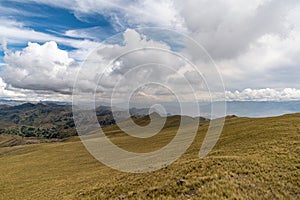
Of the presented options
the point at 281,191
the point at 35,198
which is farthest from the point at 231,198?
the point at 35,198

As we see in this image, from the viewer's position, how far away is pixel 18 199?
35.9m

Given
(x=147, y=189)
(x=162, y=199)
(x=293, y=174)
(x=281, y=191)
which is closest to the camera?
(x=281, y=191)

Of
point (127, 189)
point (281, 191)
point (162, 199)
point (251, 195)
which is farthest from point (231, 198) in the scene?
point (127, 189)

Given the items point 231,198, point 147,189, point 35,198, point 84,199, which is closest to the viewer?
point 231,198

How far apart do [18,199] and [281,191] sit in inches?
1512

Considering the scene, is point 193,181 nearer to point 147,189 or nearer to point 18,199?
point 147,189

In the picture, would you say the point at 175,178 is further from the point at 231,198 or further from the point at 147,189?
the point at 231,198

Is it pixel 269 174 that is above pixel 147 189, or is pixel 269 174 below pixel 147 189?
above

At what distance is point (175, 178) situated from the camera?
2102cm

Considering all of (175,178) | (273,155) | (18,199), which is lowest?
(18,199)

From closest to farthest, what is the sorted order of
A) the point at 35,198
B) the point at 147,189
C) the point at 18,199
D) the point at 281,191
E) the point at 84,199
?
the point at 281,191, the point at 147,189, the point at 84,199, the point at 35,198, the point at 18,199

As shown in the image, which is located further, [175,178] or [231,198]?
[175,178]

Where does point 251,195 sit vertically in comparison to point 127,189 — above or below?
above

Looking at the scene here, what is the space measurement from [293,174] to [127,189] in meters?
15.2
